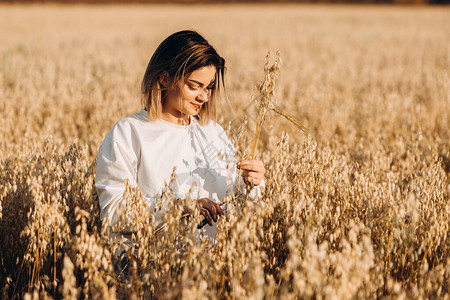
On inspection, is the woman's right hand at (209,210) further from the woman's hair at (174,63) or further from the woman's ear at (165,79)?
the woman's ear at (165,79)

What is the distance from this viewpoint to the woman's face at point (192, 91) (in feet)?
8.03

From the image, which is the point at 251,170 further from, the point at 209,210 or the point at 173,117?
the point at 173,117

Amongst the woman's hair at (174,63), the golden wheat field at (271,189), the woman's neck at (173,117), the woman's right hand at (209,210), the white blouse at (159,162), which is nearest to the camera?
the golden wheat field at (271,189)

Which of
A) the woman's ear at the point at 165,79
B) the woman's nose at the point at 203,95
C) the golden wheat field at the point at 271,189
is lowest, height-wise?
the golden wheat field at the point at 271,189

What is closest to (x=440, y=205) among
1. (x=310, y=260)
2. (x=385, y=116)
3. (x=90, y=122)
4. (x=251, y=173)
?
(x=251, y=173)

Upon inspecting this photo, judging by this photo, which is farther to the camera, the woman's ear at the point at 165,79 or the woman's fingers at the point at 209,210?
the woman's ear at the point at 165,79

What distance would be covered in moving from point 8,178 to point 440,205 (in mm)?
2750

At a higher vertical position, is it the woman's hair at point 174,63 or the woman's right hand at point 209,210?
the woman's hair at point 174,63

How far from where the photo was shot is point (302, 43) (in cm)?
1408

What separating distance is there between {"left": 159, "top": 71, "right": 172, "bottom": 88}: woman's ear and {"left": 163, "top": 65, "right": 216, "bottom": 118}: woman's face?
0.03 m

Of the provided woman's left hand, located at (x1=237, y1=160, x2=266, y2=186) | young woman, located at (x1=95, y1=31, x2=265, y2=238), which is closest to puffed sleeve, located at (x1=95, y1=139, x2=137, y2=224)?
young woman, located at (x1=95, y1=31, x2=265, y2=238)

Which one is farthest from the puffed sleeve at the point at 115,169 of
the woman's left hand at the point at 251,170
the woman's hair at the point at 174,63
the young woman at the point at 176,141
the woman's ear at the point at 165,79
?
the woman's left hand at the point at 251,170

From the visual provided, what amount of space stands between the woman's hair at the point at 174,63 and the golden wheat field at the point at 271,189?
469 mm

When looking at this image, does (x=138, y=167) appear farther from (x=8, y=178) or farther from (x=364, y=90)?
(x=364, y=90)
